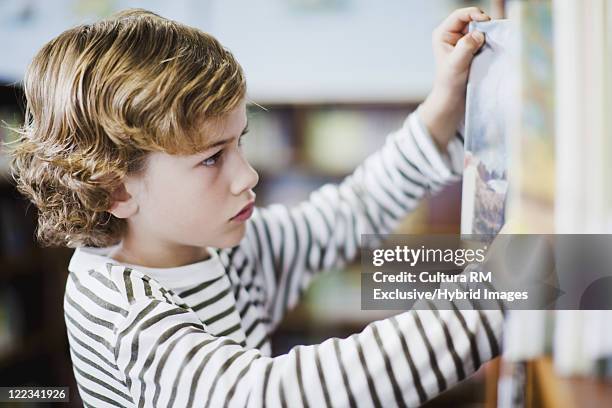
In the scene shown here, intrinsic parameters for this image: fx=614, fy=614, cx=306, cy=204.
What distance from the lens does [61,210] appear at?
0.63m

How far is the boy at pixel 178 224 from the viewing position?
48cm

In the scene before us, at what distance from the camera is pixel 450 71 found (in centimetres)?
63

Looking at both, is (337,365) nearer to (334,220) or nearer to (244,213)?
(244,213)

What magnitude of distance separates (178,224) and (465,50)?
0.33 metres

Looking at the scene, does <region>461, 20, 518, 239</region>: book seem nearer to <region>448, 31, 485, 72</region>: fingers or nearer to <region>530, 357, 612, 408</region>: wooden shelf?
<region>448, 31, 485, 72</region>: fingers

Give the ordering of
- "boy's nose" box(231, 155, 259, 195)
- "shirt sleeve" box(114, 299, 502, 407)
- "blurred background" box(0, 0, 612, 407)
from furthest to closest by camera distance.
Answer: "blurred background" box(0, 0, 612, 407)
"boy's nose" box(231, 155, 259, 195)
"shirt sleeve" box(114, 299, 502, 407)

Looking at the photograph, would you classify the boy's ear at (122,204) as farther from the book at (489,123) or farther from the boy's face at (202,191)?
the book at (489,123)

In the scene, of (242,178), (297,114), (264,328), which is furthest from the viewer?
(297,114)

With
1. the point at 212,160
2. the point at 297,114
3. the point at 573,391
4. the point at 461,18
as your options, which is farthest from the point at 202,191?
the point at 297,114

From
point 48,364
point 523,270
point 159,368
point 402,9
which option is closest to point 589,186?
point 523,270

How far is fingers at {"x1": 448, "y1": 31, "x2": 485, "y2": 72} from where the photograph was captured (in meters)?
0.60

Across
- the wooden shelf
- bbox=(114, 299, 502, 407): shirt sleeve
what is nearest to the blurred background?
the wooden shelf

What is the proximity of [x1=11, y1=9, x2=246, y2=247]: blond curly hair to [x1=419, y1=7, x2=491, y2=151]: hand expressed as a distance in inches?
8.4

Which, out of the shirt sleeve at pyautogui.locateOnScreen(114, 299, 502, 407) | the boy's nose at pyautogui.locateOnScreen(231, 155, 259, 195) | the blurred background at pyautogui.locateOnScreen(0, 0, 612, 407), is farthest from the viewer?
the blurred background at pyautogui.locateOnScreen(0, 0, 612, 407)
